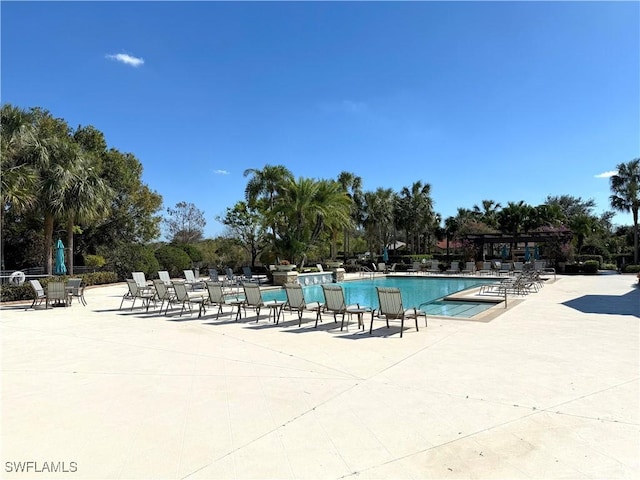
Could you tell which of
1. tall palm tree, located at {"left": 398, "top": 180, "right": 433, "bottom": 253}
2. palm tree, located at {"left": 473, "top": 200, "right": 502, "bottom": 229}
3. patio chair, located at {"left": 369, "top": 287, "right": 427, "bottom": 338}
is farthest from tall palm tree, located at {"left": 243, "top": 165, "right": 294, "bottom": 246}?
palm tree, located at {"left": 473, "top": 200, "right": 502, "bottom": 229}

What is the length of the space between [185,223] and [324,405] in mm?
42757

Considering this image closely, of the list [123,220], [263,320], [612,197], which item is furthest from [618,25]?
[612,197]

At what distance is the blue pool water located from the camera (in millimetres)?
14250

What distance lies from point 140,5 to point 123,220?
19480mm

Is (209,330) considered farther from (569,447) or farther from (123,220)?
(123,220)

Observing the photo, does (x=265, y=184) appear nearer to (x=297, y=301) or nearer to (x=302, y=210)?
(x=302, y=210)

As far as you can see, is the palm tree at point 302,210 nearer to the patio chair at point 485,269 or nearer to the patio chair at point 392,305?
the patio chair at point 485,269

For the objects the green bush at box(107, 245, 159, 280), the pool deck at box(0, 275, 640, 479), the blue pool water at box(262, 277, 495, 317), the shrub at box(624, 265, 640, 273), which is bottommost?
the blue pool water at box(262, 277, 495, 317)

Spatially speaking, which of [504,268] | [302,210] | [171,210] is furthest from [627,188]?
[171,210]

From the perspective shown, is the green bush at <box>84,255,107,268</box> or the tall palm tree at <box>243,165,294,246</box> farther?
the tall palm tree at <box>243,165,294,246</box>

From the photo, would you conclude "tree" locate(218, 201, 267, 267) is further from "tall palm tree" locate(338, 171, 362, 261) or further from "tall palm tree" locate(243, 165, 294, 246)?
"tall palm tree" locate(338, 171, 362, 261)

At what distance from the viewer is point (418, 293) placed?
65.7ft

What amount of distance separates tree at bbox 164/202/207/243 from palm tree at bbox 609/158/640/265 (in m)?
39.2

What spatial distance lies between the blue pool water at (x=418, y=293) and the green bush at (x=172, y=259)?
33.8ft
